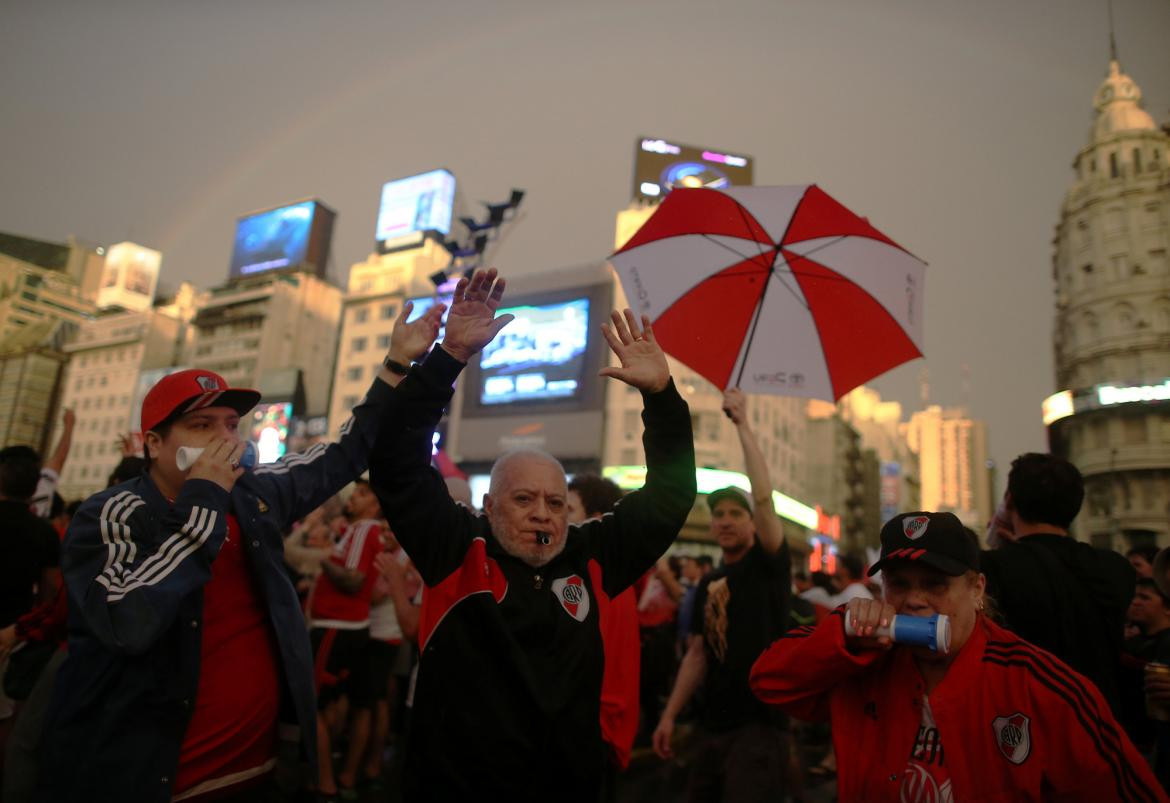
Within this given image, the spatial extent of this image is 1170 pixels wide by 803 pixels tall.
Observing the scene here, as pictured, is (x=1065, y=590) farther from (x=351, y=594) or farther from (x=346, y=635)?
(x=346, y=635)

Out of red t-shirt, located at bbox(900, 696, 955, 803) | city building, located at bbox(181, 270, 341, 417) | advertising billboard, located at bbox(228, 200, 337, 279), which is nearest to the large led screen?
city building, located at bbox(181, 270, 341, 417)

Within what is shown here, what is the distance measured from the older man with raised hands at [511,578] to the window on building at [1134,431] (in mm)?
51792

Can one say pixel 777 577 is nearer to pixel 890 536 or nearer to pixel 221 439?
pixel 890 536

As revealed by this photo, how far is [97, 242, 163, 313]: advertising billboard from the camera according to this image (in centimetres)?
9006

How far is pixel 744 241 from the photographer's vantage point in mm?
4656

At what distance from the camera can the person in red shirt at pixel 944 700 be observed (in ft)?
6.12

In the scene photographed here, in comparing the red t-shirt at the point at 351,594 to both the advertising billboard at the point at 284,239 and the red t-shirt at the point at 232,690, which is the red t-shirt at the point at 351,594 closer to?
the red t-shirt at the point at 232,690

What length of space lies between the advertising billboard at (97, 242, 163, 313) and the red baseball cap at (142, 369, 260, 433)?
3966 inches

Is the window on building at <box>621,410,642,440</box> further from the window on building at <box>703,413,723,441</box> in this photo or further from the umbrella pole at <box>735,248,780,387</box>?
the umbrella pole at <box>735,248,780,387</box>

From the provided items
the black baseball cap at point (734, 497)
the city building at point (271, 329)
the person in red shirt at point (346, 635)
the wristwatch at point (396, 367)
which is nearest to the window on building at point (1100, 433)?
the black baseball cap at point (734, 497)

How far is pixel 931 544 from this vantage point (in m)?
2.11

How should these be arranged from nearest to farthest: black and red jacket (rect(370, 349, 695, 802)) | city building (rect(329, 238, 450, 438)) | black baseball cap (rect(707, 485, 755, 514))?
black and red jacket (rect(370, 349, 695, 802)) → black baseball cap (rect(707, 485, 755, 514)) → city building (rect(329, 238, 450, 438))

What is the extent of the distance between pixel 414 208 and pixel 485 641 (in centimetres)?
7176

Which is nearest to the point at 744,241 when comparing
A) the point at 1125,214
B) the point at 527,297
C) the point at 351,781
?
the point at 351,781
